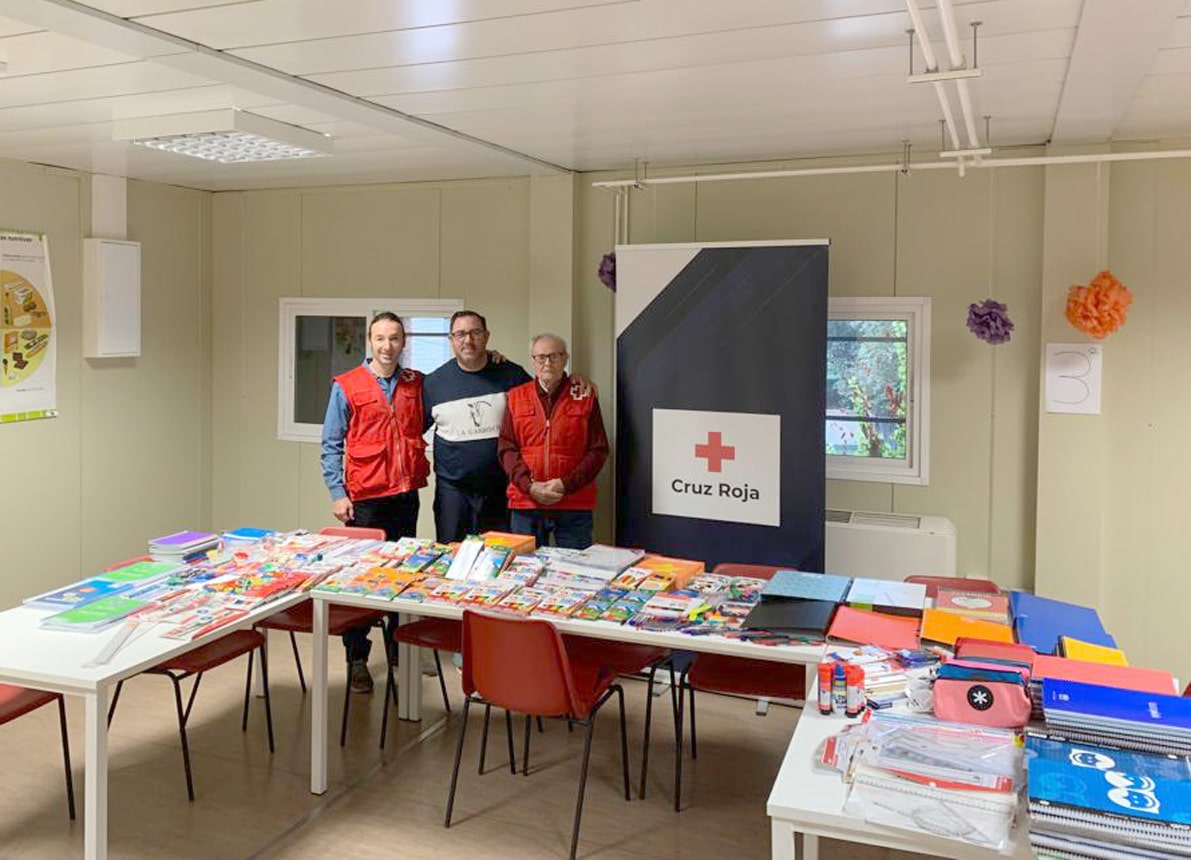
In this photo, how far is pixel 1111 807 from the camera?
1.90 meters

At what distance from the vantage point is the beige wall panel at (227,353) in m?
6.43

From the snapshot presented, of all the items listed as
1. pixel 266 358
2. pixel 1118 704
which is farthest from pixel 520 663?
pixel 266 358

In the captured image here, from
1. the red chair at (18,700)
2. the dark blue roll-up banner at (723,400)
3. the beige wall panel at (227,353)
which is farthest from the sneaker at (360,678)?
the beige wall panel at (227,353)

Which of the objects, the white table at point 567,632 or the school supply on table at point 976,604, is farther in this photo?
the school supply on table at point 976,604

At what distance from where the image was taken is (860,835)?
6.63ft

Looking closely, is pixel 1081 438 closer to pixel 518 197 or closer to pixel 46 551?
pixel 518 197

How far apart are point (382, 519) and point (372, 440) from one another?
1.28 ft

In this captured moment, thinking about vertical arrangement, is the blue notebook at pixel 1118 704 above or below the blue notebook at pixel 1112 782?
above

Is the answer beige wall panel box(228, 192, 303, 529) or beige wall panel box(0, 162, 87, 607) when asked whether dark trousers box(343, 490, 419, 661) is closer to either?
beige wall panel box(228, 192, 303, 529)

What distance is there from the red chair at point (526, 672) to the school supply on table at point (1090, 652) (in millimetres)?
1407

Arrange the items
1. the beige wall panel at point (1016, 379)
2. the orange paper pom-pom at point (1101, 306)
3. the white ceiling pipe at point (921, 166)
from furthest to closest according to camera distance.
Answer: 1. the beige wall panel at point (1016, 379)
2. the orange paper pom-pom at point (1101, 306)
3. the white ceiling pipe at point (921, 166)

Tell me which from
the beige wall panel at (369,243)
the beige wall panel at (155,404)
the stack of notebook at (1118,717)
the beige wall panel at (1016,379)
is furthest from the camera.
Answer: the beige wall panel at (369,243)

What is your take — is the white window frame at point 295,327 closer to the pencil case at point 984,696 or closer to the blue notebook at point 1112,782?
the pencil case at point 984,696

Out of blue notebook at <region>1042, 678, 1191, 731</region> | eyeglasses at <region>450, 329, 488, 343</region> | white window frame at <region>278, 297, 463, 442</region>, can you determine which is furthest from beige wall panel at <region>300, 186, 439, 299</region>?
blue notebook at <region>1042, 678, 1191, 731</region>
